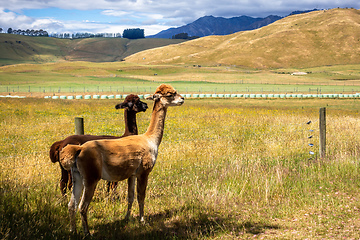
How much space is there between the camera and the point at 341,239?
5.45 meters

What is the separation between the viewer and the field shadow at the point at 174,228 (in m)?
5.35

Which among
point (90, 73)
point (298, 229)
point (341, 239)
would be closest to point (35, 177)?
point (298, 229)

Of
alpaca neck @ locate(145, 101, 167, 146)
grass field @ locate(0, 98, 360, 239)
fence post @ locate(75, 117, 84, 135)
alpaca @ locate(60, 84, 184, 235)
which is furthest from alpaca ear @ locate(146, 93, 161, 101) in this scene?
fence post @ locate(75, 117, 84, 135)

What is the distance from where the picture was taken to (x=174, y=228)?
568 cm

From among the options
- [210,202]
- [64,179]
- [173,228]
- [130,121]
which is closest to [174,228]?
[173,228]

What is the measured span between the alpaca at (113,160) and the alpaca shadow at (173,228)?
0.78 feet

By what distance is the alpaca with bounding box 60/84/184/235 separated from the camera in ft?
16.0

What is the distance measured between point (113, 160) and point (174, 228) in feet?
5.17

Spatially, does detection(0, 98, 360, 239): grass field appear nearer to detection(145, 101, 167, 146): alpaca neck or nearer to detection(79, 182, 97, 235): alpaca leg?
detection(79, 182, 97, 235): alpaca leg

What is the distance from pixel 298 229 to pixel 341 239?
67 cm

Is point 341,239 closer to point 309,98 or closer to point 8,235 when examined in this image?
point 8,235

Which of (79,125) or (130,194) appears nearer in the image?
(130,194)

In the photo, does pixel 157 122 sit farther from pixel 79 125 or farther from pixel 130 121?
pixel 79 125

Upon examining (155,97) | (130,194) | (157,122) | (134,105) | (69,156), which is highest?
(155,97)
